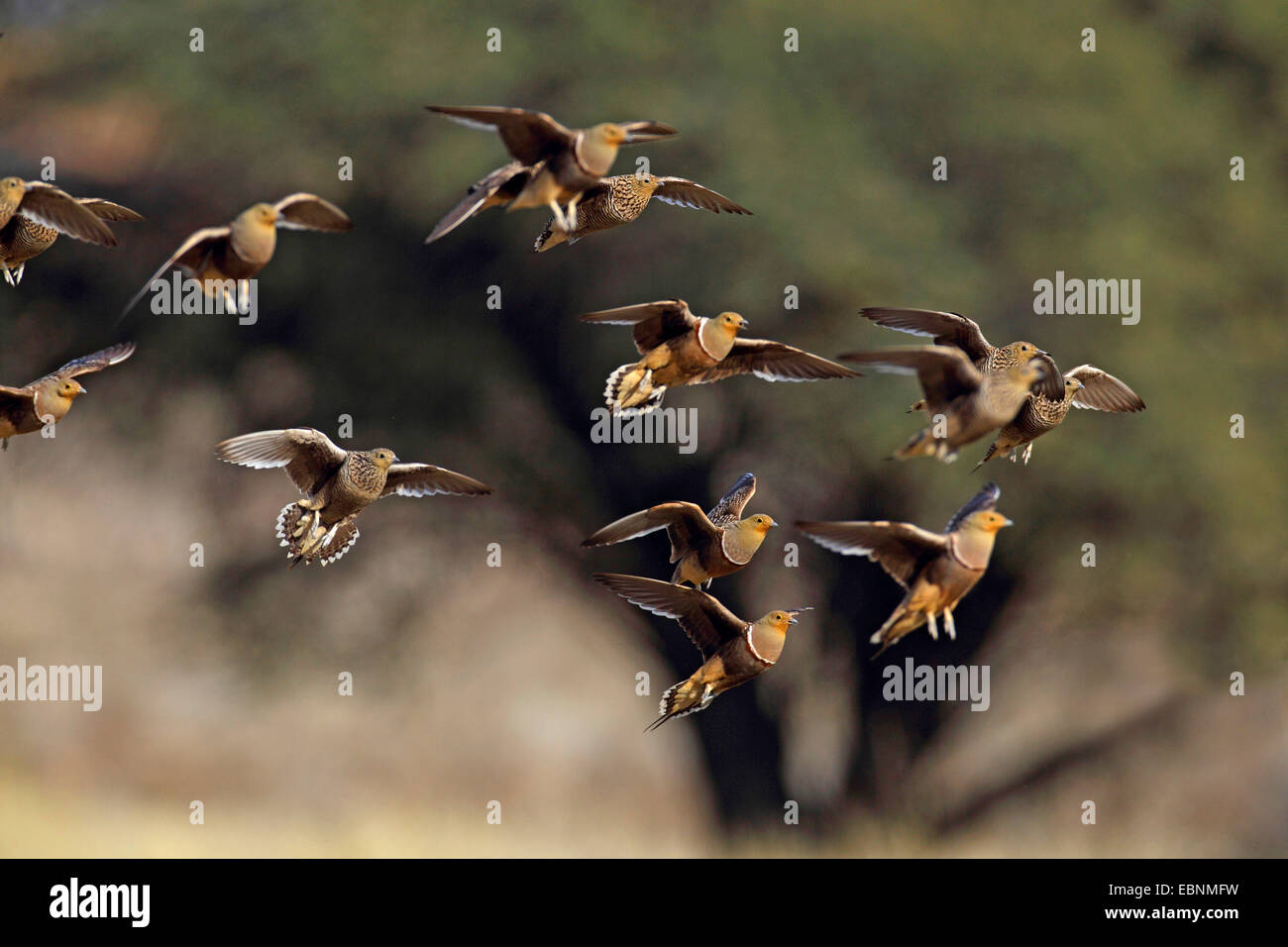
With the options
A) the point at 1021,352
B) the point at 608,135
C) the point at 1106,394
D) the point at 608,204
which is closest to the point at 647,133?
the point at 608,135

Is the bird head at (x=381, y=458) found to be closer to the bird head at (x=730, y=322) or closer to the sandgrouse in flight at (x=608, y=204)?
the sandgrouse in flight at (x=608, y=204)

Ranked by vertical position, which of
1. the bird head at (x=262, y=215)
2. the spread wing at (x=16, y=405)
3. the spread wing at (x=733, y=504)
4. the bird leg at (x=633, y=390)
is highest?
the bird head at (x=262, y=215)

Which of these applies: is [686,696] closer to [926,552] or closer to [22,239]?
[926,552]

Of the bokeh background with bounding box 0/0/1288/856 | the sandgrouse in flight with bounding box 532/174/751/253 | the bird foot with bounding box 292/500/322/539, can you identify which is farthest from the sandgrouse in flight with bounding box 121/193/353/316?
the bokeh background with bounding box 0/0/1288/856

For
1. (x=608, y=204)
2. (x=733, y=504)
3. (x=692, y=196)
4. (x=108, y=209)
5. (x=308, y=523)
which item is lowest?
(x=308, y=523)

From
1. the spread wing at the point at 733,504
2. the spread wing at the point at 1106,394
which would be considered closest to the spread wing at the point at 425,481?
the spread wing at the point at 733,504

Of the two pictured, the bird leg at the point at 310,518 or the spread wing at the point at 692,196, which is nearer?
the bird leg at the point at 310,518

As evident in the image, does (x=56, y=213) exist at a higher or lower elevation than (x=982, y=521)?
higher

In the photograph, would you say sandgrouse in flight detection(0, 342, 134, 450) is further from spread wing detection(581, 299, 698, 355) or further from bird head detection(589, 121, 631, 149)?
bird head detection(589, 121, 631, 149)
